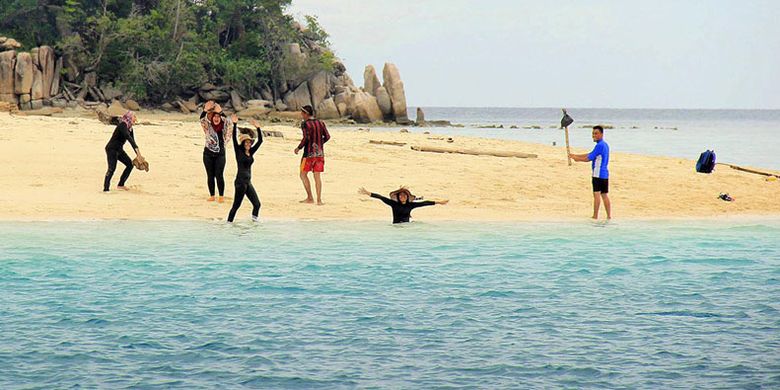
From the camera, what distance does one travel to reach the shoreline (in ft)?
53.1

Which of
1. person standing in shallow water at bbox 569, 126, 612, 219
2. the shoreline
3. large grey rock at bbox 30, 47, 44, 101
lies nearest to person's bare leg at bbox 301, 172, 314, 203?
the shoreline

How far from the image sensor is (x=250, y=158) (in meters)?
14.5

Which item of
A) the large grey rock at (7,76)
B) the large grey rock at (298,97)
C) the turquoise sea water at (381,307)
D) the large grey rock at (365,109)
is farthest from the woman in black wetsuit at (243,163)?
the large grey rock at (365,109)

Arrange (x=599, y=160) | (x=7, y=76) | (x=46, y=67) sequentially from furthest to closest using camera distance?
(x=46, y=67)
(x=7, y=76)
(x=599, y=160)

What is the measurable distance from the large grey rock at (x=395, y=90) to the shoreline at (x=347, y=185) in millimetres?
37199

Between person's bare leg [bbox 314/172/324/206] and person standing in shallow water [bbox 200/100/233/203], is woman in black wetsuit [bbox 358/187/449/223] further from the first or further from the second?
person standing in shallow water [bbox 200/100/233/203]

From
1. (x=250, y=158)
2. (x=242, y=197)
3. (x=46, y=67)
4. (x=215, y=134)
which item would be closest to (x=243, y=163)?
(x=250, y=158)

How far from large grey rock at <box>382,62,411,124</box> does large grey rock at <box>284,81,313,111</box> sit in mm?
5564

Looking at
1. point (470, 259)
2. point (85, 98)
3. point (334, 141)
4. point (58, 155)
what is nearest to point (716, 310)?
point (470, 259)

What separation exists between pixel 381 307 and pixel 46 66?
47.5m

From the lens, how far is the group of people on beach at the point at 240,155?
14578 millimetres

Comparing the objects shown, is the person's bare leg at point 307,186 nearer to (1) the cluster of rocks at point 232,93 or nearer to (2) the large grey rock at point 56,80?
(1) the cluster of rocks at point 232,93

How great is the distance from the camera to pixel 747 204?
18469mm

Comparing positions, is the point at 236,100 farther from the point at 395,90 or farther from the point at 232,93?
the point at 395,90
